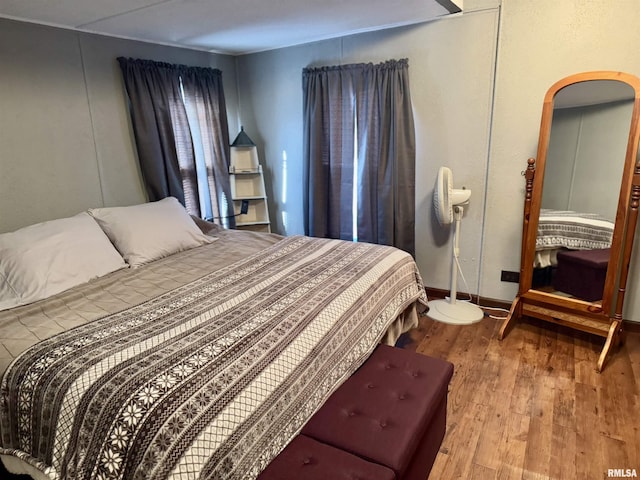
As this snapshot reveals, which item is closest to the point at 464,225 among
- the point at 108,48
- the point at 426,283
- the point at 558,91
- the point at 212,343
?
the point at 426,283

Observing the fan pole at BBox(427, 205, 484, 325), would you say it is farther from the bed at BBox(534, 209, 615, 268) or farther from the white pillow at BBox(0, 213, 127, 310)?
the white pillow at BBox(0, 213, 127, 310)

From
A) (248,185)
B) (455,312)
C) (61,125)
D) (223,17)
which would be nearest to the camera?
(223,17)

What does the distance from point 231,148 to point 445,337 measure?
2.46m

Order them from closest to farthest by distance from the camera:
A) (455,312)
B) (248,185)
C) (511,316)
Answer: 1. (511,316)
2. (455,312)
3. (248,185)

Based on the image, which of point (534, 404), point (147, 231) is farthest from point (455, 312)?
point (147, 231)

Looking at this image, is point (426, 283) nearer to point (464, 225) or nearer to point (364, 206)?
point (464, 225)

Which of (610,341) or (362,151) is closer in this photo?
(610,341)

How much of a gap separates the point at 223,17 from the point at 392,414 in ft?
8.11

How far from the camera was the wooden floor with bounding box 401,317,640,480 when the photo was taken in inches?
72.1

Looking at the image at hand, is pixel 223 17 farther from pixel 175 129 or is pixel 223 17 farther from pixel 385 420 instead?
pixel 385 420

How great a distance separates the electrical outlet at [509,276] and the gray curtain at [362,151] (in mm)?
727

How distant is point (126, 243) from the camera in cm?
255

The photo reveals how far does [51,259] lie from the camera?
2.18 metres

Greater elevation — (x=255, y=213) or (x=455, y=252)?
(x=255, y=213)
